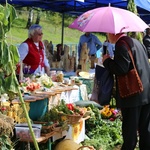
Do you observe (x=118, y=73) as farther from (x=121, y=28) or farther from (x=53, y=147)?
(x=53, y=147)

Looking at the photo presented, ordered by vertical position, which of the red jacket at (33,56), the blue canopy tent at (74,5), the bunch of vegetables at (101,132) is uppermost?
the blue canopy tent at (74,5)

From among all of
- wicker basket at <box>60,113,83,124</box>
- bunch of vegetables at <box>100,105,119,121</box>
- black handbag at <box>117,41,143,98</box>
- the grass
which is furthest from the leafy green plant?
the grass

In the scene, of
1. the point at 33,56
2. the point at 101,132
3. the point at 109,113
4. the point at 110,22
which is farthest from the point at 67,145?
the point at 109,113

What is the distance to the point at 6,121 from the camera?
9.68 feet

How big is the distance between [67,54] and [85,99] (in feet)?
6.08

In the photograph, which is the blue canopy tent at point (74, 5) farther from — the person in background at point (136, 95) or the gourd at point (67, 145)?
the person in background at point (136, 95)

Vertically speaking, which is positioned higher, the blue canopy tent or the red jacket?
the blue canopy tent

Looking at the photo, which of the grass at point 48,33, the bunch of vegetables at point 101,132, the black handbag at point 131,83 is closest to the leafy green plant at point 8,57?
the black handbag at point 131,83

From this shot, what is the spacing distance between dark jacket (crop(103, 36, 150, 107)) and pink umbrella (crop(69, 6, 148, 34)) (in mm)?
170

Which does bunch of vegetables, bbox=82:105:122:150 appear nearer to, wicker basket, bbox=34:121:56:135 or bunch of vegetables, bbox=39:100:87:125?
bunch of vegetables, bbox=39:100:87:125

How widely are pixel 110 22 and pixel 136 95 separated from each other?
858mm

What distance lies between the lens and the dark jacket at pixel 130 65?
384 cm

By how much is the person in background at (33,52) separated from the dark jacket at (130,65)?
6.54 feet

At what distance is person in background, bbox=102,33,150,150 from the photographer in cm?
386
